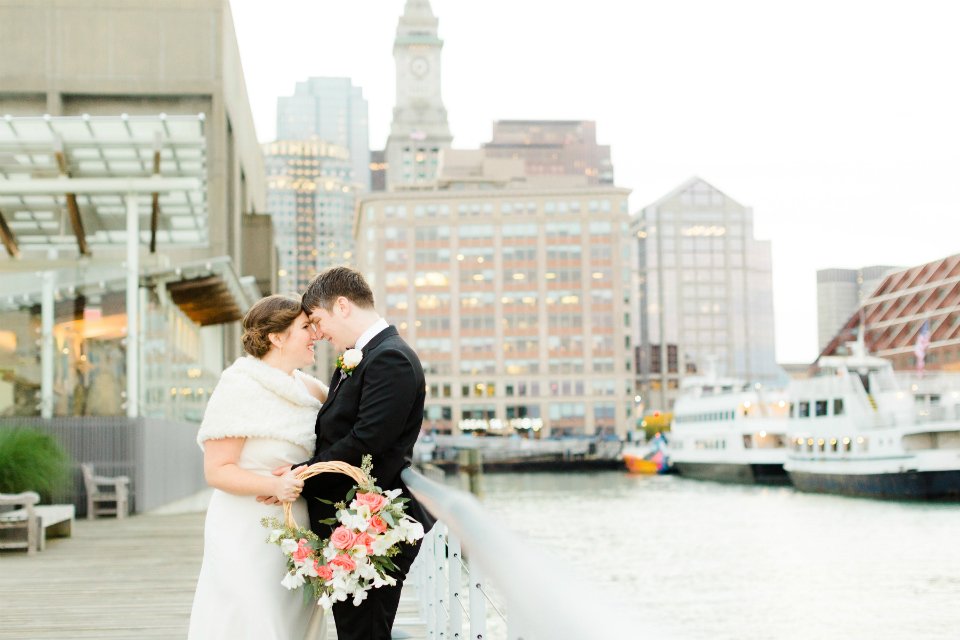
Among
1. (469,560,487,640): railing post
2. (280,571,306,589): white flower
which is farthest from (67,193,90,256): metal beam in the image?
(469,560,487,640): railing post

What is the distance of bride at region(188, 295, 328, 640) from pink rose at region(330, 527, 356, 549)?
13.2 inches

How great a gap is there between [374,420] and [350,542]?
427mm

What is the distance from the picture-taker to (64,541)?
444 inches

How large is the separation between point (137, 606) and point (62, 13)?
2497 cm

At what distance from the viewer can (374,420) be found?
11.5 ft

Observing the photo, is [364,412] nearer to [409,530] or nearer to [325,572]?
[409,530]

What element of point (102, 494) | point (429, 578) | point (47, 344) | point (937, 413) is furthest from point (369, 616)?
point (937, 413)

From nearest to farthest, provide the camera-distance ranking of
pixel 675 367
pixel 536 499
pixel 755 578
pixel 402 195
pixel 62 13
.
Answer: pixel 755 578, pixel 62 13, pixel 536 499, pixel 402 195, pixel 675 367

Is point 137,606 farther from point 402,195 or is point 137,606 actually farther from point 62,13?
point 402,195

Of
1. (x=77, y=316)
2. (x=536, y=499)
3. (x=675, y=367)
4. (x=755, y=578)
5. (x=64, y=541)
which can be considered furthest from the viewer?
(x=675, y=367)

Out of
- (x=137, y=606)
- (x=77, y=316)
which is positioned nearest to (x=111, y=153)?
(x=77, y=316)

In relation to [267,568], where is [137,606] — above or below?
below

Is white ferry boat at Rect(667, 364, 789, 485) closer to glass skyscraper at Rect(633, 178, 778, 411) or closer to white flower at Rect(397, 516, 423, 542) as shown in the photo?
white flower at Rect(397, 516, 423, 542)

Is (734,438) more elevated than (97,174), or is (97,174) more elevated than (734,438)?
(97,174)
